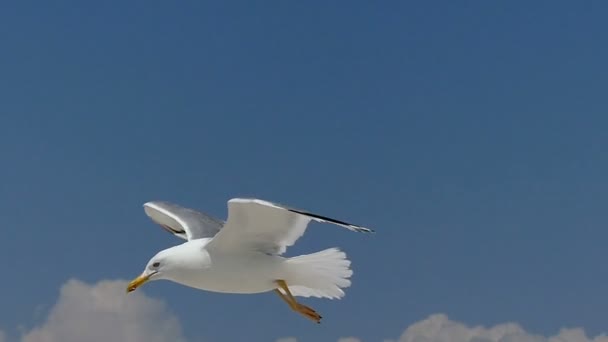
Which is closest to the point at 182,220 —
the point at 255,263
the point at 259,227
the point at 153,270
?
the point at 153,270

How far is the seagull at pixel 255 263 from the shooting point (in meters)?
10.8

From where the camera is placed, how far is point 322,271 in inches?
452

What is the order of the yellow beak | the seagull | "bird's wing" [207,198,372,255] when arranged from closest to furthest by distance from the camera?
"bird's wing" [207,198,372,255] → the seagull → the yellow beak

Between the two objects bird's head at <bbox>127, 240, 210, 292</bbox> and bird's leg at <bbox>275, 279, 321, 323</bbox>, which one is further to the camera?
bird's leg at <bbox>275, 279, 321, 323</bbox>

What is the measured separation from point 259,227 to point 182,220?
2744 millimetres

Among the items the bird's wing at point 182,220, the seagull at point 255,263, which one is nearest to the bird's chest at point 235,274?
the seagull at point 255,263

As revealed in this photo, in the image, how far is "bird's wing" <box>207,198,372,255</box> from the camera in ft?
34.0

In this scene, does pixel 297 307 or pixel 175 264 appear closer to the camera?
pixel 175 264

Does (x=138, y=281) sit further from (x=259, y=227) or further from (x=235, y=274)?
(x=259, y=227)

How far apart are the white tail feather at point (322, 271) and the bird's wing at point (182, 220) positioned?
5.76 ft

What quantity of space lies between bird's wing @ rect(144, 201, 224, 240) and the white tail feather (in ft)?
5.76

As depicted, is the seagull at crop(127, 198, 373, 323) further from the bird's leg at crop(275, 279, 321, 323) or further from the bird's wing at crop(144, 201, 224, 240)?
the bird's wing at crop(144, 201, 224, 240)

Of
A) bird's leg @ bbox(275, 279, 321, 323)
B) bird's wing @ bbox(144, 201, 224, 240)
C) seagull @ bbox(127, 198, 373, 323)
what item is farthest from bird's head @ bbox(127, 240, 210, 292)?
bird's wing @ bbox(144, 201, 224, 240)

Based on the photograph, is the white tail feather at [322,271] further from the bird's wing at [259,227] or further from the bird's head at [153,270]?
the bird's head at [153,270]
